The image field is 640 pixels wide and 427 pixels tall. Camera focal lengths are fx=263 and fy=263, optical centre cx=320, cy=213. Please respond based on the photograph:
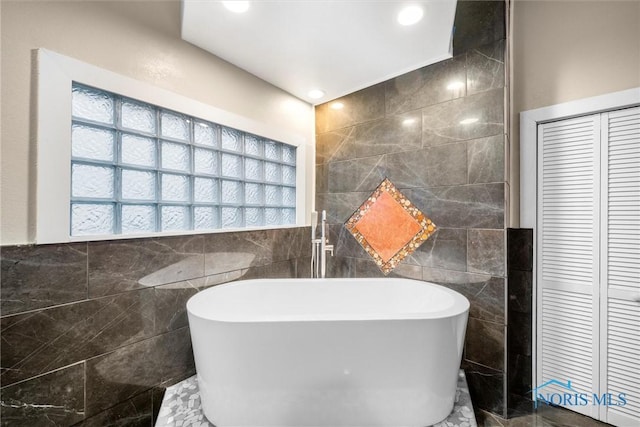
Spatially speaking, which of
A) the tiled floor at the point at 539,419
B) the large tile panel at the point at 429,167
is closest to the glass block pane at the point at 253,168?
the large tile panel at the point at 429,167

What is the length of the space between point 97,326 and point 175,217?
67 centimetres

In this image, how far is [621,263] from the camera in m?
1.57

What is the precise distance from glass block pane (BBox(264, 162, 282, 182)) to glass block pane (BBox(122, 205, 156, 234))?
0.92m

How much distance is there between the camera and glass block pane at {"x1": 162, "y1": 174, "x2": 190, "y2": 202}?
5.29 feet

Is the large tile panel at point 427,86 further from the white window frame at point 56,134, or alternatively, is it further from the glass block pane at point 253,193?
the white window frame at point 56,134

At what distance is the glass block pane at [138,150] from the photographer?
1.44 m

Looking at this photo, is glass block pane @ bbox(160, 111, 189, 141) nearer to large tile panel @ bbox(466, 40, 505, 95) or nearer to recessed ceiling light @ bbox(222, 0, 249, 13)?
recessed ceiling light @ bbox(222, 0, 249, 13)

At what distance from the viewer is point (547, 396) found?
1781 mm

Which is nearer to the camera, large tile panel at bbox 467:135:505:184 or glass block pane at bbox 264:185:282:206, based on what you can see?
large tile panel at bbox 467:135:505:184

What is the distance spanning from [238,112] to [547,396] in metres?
2.94

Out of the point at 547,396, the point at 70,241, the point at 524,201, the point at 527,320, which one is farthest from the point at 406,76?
the point at 547,396

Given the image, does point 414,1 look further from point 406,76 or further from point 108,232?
point 108,232

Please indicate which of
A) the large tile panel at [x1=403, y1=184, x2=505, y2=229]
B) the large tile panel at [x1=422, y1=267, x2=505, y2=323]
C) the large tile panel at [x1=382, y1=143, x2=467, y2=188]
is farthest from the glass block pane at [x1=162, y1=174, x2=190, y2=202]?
the large tile panel at [x1=422, y1=267, x2=505, y2=323]

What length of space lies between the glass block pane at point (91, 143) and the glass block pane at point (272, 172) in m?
1.07
